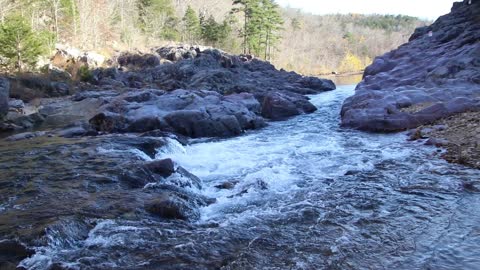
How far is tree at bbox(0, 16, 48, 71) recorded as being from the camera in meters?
21.5

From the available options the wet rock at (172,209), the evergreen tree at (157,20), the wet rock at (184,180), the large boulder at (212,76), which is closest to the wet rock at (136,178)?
the wet rock at (184,180)

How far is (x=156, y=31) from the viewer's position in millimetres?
51875

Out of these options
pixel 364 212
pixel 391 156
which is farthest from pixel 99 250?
pixel 391 156

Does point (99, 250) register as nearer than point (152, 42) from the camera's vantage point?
Yes

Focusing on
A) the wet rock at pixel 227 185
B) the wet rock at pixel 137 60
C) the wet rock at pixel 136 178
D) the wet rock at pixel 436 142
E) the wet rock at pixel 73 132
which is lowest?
the wet rock at pixel 227 185

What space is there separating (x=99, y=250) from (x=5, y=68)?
2142 centimetres

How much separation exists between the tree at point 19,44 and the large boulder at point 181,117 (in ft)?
29.7

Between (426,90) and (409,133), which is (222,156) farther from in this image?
(426,90)

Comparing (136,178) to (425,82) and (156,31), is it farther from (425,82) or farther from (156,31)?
(156,31)

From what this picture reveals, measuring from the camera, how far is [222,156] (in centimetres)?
1141

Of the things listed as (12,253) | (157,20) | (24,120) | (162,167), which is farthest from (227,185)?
(157,20)

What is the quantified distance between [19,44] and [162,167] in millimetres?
18159

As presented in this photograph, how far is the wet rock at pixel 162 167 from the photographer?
8.84m

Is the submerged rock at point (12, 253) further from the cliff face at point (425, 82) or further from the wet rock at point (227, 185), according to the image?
the cliff face at point (425, 82)
